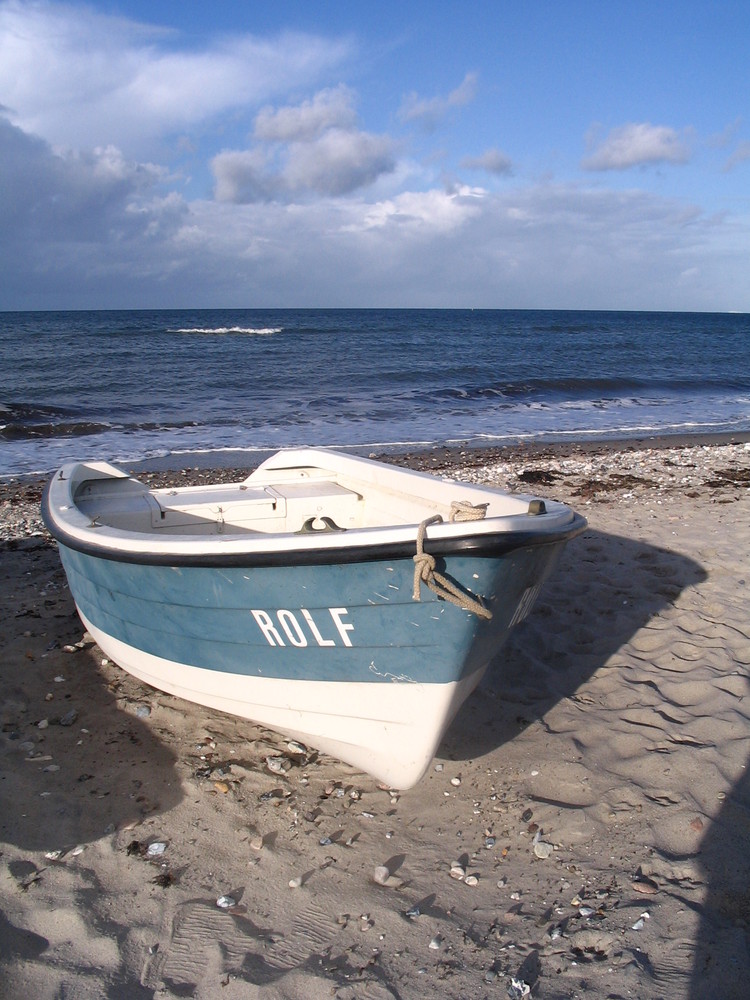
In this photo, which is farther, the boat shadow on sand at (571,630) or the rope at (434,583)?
the boat shadow on sand at (571,630)

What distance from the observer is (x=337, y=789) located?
398cm

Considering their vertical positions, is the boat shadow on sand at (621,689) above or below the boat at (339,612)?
below

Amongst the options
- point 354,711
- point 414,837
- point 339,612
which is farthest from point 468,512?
point 414,837

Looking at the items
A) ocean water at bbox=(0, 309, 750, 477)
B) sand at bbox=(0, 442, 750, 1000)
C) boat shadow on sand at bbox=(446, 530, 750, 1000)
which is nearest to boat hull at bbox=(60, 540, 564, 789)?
sand at bbox=(0, 442, 750, 1000)

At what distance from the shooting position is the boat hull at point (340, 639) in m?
3.48

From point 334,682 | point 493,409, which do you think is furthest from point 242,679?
point 493,409

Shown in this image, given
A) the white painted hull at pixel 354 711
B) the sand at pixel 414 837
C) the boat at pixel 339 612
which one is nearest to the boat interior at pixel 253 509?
the boat at pixel 339 612

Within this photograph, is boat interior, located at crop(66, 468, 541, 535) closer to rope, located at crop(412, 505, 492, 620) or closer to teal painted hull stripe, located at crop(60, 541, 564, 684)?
teal painted hull stripe, located at crop(60, 541, 564, 684)

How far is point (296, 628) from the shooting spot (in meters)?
3.76

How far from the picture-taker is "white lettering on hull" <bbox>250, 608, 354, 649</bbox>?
3639mm

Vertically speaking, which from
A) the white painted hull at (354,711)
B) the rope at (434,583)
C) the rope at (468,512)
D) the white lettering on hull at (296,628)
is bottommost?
the white painted hull at (354,711)

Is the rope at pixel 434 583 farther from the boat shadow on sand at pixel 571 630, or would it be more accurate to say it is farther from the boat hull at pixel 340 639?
the boat shadow on sand at pixel 571 630

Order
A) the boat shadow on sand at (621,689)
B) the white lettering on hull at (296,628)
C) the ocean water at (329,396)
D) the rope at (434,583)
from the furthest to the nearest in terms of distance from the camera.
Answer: the ocean water at (329,396), the white lettering on hull at (296,628), the rope at (434,583), the boat shadow on sand at (621,689)

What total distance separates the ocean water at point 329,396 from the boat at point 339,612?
876 centimetres
